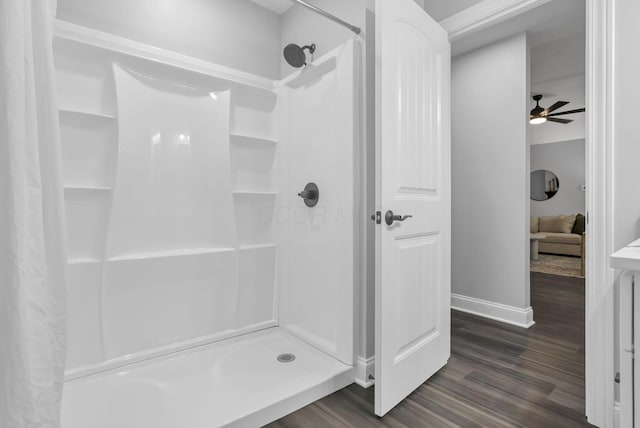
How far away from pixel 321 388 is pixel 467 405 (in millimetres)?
751

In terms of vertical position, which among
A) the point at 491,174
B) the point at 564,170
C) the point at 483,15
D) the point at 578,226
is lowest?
the point at 578,226

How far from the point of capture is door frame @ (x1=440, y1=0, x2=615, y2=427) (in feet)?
4.84

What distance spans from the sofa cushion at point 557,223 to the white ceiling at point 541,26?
4.47 meters

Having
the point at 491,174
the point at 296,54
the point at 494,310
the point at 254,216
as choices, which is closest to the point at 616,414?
the point at 494,310

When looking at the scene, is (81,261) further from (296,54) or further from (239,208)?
(296,54)

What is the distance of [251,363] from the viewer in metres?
2.04

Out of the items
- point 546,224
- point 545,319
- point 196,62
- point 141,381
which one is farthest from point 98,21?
point 546,224

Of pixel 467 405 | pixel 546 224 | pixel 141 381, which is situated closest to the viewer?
pixel 467 405

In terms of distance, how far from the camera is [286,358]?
210 centimetres

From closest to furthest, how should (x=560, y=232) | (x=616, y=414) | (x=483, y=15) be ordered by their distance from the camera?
(x=616, y=414) → (x=483, y=15) → (x=560, y=232)

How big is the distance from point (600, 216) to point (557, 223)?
20.0 feet

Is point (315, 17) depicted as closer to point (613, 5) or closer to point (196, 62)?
point (196, 62)

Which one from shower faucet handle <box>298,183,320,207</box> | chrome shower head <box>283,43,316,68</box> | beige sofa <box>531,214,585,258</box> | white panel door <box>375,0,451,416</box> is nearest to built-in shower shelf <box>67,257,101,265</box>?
shower faucet handle <box>298,183,320,207</box>

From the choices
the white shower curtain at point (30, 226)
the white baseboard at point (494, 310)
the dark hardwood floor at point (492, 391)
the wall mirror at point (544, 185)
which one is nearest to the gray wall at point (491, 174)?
the white baseboard at point (494, 310)
